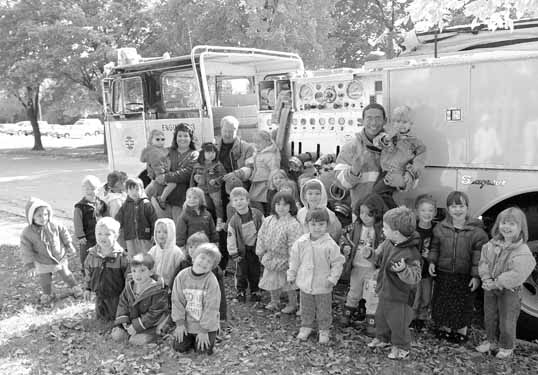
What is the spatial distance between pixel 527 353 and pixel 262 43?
38.4ft

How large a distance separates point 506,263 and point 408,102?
1.65 meters

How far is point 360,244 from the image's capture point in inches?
194

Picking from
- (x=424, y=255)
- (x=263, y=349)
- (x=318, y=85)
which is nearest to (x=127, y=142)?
(x=318, y=85)

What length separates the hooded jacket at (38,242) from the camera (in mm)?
5895

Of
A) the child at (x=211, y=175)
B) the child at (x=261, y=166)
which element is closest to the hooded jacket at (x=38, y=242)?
the child at (x=211, y=175)

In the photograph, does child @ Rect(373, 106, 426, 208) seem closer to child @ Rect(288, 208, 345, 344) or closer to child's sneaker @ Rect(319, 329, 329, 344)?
child @ Rect(288, 208, 345, 344)

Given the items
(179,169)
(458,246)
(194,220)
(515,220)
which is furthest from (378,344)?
(179,169)

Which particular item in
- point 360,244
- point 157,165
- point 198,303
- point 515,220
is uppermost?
point 157,165

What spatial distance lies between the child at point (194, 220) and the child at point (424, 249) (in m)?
2.18

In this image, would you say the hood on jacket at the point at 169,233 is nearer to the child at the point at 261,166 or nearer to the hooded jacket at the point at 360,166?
the child at the point at 261,166

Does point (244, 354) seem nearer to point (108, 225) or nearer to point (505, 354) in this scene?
point (108, 225)

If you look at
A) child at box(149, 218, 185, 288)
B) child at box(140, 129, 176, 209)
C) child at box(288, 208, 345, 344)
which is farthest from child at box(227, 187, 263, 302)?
child at box(140, 129, 176, 209)

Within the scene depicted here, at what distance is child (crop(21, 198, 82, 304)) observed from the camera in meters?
5.89

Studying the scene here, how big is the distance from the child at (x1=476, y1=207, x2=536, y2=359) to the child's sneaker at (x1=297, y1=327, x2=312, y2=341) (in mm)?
1413
